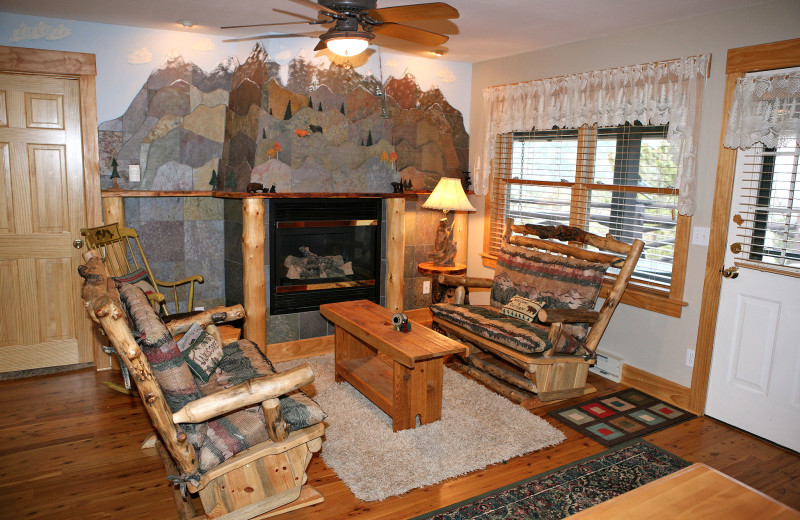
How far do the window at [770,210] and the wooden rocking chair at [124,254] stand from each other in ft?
12.4

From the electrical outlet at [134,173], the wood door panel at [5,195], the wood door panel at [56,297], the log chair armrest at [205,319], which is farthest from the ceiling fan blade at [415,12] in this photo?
the wood door panel at [56,297]

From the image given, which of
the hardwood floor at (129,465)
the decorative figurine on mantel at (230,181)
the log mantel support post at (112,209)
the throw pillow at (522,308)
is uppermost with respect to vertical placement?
the decorative figurine on mantel at (230,181)

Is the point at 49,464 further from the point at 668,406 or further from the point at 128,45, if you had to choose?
the point at 668,406

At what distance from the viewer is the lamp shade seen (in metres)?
4.79

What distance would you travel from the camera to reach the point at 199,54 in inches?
175

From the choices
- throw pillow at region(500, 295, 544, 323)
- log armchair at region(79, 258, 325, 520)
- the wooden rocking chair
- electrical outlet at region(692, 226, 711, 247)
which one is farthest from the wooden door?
electrical outlet at region(692, 226, 711, 247)

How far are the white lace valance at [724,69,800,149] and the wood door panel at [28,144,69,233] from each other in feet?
15.1

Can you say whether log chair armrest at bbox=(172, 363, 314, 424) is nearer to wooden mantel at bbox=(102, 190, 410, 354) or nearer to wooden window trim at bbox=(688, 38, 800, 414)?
wooden mantel at bbox=(102, 190, 410, 354)

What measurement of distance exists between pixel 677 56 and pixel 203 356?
138 inches

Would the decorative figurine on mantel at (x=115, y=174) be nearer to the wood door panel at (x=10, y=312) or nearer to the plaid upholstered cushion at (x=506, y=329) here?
the wood door panel at (x=10, y=312)

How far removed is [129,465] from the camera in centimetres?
292

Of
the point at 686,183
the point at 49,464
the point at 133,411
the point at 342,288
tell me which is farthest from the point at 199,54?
the point at 686,183

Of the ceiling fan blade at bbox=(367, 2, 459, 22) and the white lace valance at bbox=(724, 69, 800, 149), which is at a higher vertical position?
the ceiling fan blade at bbox=(367, 2, 459, 22)

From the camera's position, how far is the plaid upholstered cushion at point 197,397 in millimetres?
2178
